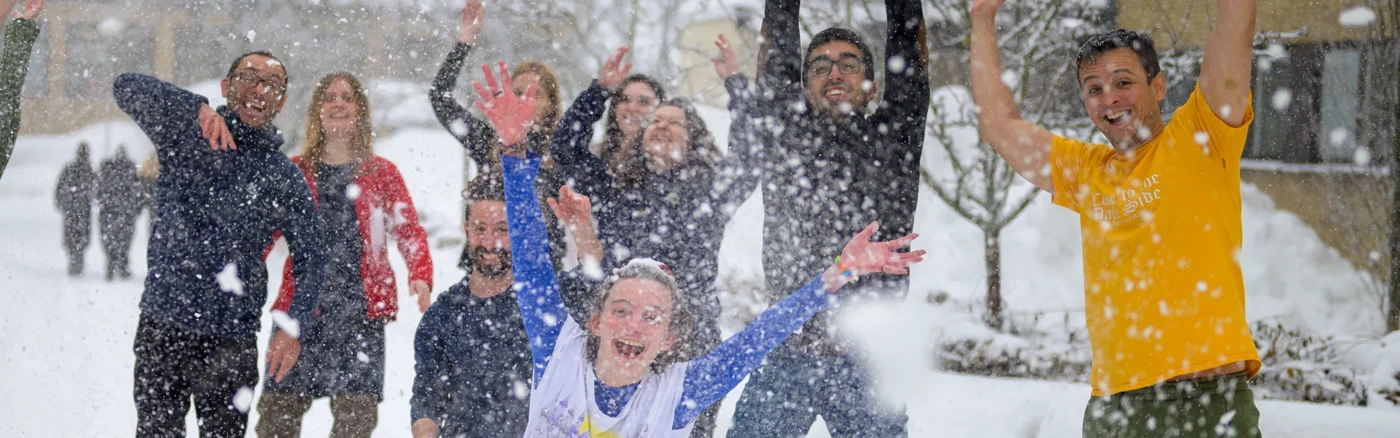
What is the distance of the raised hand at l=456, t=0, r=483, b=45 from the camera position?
3697 mm

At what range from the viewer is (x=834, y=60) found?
2.96m

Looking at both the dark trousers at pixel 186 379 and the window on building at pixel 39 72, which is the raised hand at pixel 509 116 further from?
Answer: the window on building at pixel 39 72

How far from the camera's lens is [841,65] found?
296cm

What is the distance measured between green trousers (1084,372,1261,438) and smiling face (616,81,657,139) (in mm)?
1677

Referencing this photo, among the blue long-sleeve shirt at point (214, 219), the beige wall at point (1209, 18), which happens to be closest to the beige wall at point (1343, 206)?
the beige wall at point (1209, 18)

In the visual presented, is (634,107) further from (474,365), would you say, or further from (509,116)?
(474,365)

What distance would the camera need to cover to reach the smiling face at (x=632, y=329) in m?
2.49

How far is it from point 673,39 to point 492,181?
8965 mm

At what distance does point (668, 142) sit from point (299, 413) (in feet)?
5.30

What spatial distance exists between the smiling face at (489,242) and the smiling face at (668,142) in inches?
21.4

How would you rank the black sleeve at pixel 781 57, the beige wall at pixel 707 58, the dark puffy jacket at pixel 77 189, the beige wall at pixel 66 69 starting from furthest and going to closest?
1. the beige wall at pixel 66 69
2. the beige wall at pixel 707 58
3. the dark puffy jacket at pixel 77 189
4. the black sleeve at pixel 781 57

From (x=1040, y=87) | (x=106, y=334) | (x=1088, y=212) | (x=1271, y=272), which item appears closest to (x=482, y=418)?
(x=1088, y=212)

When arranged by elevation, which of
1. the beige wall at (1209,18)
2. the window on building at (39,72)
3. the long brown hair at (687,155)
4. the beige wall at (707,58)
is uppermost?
the window on building at (39,72)

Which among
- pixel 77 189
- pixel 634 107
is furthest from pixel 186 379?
pixel 77 189
